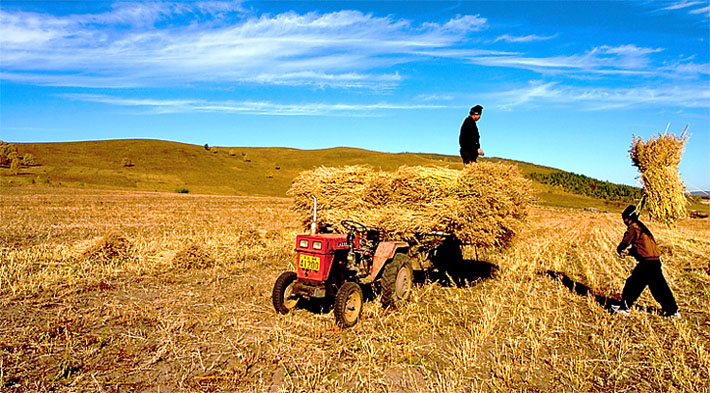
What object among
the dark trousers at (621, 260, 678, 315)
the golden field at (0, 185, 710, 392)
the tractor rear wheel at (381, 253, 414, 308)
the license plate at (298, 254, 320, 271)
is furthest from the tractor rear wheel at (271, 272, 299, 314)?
the dark trousers at (621, 260, 678, 315)

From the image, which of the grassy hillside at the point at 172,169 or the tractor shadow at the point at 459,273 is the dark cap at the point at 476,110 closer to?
the tractor shadow at the point at 459,273

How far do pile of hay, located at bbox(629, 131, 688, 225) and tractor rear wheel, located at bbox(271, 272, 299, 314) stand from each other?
5990 mm

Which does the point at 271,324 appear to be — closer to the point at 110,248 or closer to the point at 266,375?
the point at 266,375

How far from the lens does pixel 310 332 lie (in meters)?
5.52

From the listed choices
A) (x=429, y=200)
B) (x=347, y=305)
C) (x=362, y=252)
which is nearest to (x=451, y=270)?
(x=429, y=200)

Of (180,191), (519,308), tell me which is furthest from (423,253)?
(180,191)

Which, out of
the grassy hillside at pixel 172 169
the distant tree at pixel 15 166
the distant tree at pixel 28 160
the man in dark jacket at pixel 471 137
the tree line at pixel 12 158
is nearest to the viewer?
the man in dark jacket at pixel 471 137

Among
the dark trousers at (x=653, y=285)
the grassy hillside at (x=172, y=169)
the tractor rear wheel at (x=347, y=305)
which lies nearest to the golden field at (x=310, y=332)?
the tractor rear wheel at (x=347, y=305)

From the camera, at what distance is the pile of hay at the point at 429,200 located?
700 centimetres

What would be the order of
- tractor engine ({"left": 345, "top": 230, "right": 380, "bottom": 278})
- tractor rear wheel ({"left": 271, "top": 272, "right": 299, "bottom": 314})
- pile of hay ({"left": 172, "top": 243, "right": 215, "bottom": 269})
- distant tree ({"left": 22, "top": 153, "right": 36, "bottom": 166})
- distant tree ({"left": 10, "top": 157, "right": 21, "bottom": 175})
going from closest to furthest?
1. tractor rear wheel ({"left": 271, "top": 272, "right": 299, "bottom": 314})
2. tractor engine ({"left": 345, "top": 230, "right": 380, "bottom": 278})
3. pile of hay ({"left": 172, "top": 243, "right": 215, "bottom": 269})
4. distant tree ({"left": 10, "top": 157, "right": 21, "bottom": 175})
5. distant tree ({"left": 22, "top": 153, "right": 36, "bottom": 166})

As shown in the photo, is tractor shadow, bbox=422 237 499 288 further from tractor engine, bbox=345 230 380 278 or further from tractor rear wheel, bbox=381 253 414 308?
tractor engine, bbox=345 230 380 278

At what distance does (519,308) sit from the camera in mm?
6691

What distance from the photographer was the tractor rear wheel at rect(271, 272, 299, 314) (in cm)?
612

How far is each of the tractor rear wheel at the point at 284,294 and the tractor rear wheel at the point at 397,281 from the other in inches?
52.9
